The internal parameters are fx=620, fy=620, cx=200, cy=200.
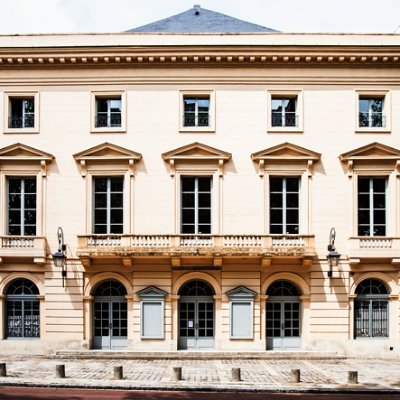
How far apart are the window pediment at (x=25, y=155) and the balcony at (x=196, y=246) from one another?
154 inches

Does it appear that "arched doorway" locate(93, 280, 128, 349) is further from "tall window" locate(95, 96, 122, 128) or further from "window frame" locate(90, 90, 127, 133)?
"tall window" locate(95, 96, 122, 128)

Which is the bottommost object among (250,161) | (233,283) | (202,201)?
(233,283)

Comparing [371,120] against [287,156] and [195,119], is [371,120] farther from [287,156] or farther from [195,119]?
[195,119]

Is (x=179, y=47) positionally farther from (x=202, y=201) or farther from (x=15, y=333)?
(x=15, y=333)

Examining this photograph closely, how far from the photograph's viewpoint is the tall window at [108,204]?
1113 inches

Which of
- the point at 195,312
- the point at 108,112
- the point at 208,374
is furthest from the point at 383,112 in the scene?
the point at 208,374

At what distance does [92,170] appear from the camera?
28094 mm

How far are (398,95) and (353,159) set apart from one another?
3.76 m

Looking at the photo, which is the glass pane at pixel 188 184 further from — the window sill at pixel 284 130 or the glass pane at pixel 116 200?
the window sill at pixel 284 130

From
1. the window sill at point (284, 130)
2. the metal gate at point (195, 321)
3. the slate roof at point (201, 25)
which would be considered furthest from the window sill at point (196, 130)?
the metal gate at point (195, 321)

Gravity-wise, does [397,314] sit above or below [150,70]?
below

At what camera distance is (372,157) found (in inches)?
1093

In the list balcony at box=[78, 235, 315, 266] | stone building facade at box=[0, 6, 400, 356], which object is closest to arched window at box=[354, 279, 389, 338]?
stone building facade at box=[0, 6, 400, 356]

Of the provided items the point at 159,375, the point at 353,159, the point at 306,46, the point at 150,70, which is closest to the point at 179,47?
the point at 150,70
